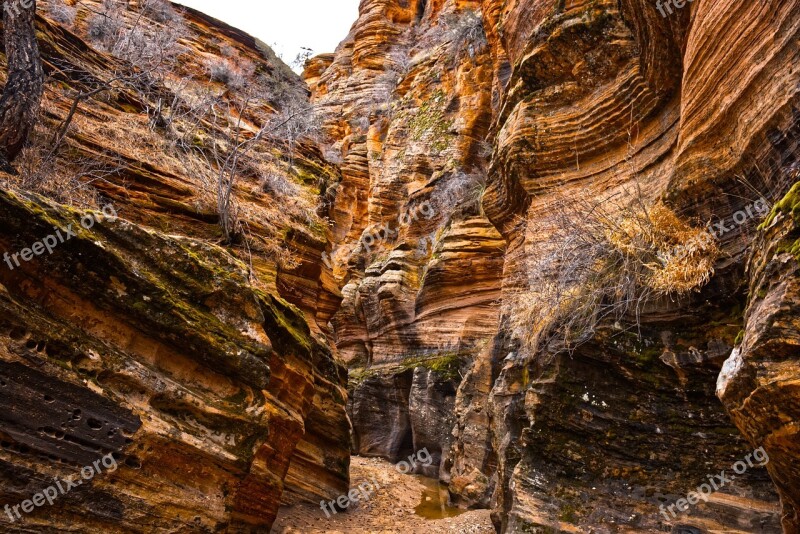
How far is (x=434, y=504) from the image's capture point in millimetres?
12469

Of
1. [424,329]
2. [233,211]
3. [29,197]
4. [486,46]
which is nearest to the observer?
[29,197]

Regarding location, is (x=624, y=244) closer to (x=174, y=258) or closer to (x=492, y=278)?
(x=174, y=258)

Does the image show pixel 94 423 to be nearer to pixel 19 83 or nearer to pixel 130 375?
pixel 130 375

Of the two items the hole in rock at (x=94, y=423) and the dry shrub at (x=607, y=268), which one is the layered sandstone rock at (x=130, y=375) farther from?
the dry shrub at (x=607, y=268)

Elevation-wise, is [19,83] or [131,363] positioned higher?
[19,83]

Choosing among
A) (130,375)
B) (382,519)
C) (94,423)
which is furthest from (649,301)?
(382,519)

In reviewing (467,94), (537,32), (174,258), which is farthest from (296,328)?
(467,94)

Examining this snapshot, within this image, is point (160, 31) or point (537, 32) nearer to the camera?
point (537, 32)

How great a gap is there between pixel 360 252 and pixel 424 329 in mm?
9463

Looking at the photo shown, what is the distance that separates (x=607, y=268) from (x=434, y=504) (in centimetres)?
826

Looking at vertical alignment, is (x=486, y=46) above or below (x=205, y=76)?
above

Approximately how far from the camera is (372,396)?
19.1m

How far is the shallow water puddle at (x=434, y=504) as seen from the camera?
11.3 metres

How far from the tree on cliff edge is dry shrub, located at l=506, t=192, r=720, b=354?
750cm
